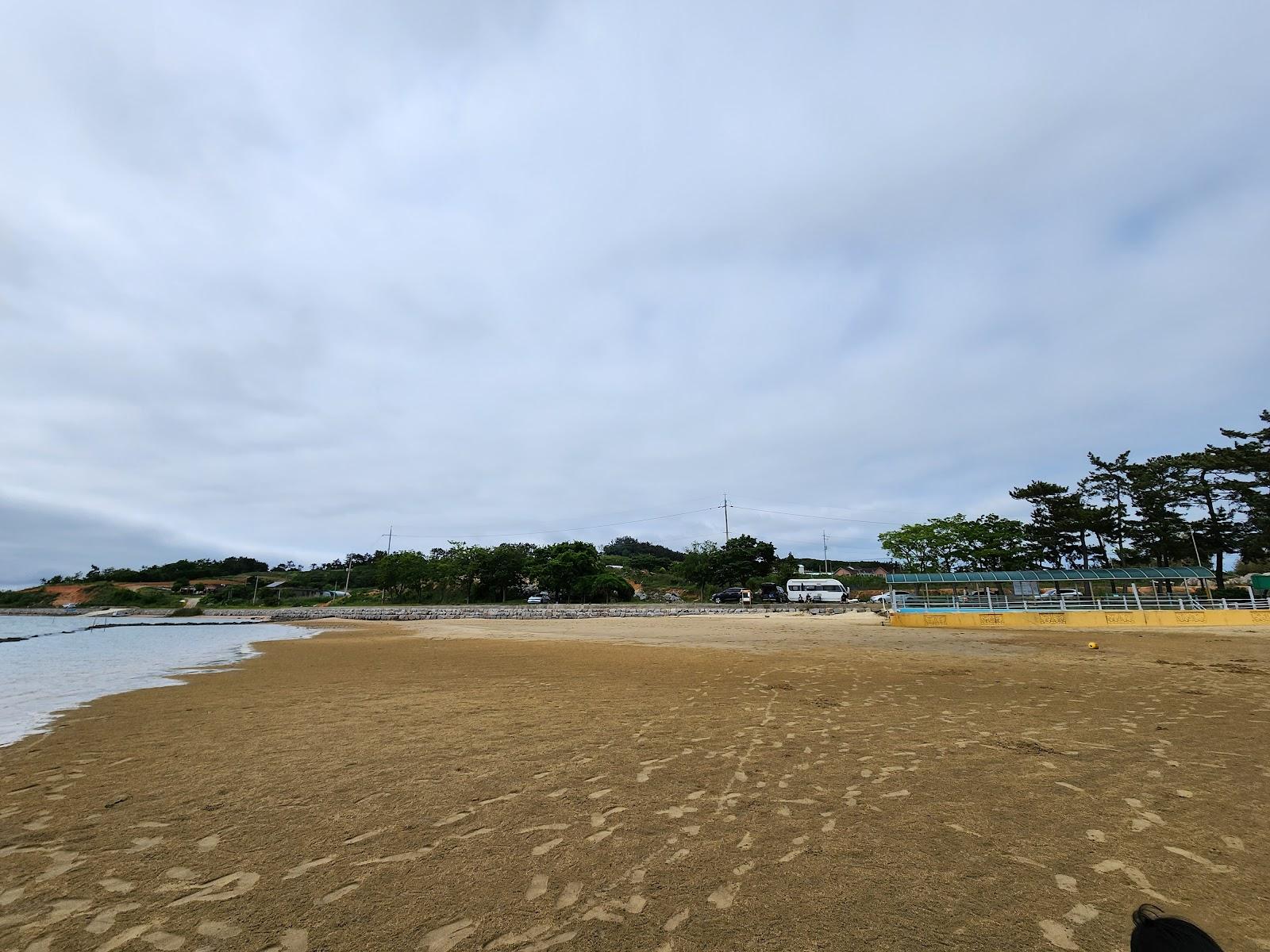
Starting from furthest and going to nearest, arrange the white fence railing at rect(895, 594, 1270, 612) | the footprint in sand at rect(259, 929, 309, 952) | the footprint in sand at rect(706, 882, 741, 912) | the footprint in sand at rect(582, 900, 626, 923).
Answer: the white fence railing at rect(895, 594, 1270, 612)
the footprint in sand at rect(706, 882, 741, 912)
the footprint in sand at rect(582, 900, 626, 923)
the footprint in sand at rect(259, 929, 309, 952)

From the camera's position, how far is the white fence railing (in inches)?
1143

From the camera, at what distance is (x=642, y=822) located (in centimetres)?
426

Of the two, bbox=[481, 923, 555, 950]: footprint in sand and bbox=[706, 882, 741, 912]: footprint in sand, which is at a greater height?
bbox=[481, 923, 555, 950]: footprint in sand

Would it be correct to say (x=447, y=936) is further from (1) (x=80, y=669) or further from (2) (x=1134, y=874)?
(1) (x=80, y=669)

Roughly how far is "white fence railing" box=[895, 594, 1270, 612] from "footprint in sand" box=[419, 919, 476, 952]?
110 ft

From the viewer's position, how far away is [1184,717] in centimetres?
757

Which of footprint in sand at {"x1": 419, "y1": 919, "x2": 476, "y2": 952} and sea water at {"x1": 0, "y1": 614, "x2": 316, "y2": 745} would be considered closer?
footprint in sand at {"x1": 419, "y1": 919, "x2": 476, "y2": 952}

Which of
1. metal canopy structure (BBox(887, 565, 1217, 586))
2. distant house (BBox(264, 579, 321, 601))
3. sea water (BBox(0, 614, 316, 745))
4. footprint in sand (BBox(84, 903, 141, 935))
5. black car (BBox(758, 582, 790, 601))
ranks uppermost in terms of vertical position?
distant house (BBox(264, 579, 321, 601))

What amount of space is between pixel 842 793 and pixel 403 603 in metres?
77.3

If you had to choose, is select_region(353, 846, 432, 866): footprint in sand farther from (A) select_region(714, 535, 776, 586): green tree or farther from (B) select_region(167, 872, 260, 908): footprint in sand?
(A) select_region(714, 535, 776, 586): green tree

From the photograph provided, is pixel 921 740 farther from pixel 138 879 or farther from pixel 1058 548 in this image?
pixel 1058 548

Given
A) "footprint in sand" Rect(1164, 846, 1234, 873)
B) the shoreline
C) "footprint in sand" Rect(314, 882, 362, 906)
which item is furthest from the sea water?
"footprint in sand" Rect(1164, 846, 1234, 873)

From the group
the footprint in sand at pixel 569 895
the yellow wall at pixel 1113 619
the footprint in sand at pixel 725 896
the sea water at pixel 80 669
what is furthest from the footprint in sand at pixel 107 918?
the yellow wall at pixel 1113 619

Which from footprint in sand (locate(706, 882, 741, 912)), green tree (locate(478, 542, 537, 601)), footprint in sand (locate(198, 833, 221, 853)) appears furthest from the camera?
green tree (locate(478, 542, 537, 601))
